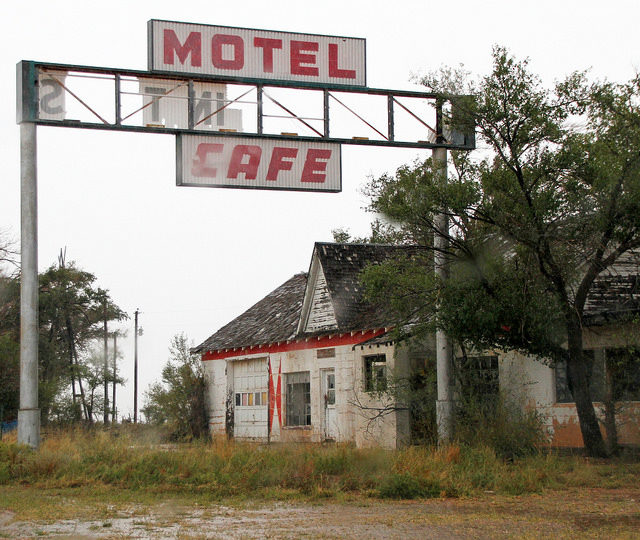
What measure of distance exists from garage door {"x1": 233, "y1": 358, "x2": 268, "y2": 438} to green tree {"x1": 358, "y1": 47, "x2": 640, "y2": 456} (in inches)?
513

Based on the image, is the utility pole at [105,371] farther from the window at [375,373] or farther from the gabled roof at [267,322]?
the window at [375,373]

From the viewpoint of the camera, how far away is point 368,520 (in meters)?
10.8

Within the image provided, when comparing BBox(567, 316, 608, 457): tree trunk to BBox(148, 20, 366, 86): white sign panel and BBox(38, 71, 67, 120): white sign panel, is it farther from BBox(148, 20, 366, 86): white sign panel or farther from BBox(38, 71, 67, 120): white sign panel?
BBox(38, 71, 67, 120): white sign panel

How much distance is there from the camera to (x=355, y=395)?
22.2m

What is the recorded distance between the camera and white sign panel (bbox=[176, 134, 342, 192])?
55.4 feet

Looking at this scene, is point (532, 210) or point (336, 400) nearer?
point (532, 210)

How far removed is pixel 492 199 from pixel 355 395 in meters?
7.59

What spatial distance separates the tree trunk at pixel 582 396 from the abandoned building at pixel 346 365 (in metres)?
0.92

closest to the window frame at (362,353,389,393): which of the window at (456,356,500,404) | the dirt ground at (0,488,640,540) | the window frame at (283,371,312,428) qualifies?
the window at (456,356,500,404)

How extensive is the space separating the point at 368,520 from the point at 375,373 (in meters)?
11.1

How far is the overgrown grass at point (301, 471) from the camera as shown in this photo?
1329 centimetres

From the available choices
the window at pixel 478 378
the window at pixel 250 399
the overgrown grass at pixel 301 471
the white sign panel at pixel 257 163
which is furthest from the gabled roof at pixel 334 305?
the overgrown grass at pixel 301 471

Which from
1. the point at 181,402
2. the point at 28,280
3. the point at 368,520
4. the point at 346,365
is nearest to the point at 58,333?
the point at 181,402

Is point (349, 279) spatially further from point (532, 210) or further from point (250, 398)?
point (532, 210)
